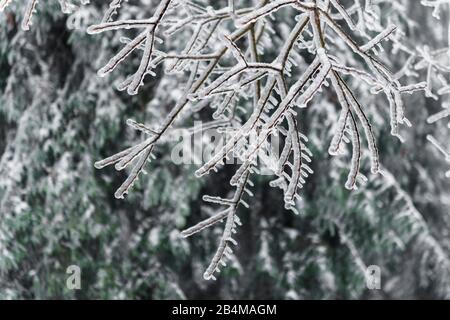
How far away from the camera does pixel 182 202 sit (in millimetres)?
3420

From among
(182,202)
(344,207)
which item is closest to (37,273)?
(182,202)

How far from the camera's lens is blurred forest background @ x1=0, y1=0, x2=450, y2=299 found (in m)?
3.42

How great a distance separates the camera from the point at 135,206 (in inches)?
145

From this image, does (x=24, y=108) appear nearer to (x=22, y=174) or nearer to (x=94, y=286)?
(x=22, y=174)

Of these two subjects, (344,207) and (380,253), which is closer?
(344,207)

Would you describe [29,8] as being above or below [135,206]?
below

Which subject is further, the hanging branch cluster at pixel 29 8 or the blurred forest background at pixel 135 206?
the blurred forest background at pixel 135 206

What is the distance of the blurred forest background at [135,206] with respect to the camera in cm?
342

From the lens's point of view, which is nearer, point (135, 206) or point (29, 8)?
point (29, 8)

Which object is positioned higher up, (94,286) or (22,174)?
(22,174)
